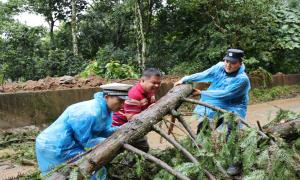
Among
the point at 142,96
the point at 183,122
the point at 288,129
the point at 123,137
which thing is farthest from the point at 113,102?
the point at 288,129

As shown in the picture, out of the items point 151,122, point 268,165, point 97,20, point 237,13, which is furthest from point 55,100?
point 97,20

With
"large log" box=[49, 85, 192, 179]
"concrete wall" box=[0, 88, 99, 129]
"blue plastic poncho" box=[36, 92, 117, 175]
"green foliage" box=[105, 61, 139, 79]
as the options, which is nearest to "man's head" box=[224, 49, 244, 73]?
"large log" box=[49, 85, 192, 179]

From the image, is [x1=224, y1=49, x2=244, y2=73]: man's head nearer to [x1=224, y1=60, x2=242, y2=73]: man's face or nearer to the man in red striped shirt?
[x1=224, y1=60, x2=242, y2=73]: man's face

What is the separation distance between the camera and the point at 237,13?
13.1 m

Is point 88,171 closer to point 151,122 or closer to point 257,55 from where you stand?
point 151,122

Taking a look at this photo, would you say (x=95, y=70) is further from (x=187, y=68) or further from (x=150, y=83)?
(x=150, y=83)

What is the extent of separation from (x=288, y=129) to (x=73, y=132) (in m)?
2.29

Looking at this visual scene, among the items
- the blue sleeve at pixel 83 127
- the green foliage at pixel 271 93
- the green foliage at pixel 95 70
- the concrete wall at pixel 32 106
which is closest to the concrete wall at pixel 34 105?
the concrete wall at pixel 32 106

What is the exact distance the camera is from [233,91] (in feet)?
15.7

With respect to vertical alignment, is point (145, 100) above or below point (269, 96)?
above

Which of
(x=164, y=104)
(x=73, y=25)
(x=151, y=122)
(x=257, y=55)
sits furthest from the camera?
(x=73, y=25)

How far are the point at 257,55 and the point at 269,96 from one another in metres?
1.58

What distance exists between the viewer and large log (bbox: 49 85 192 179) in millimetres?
3256

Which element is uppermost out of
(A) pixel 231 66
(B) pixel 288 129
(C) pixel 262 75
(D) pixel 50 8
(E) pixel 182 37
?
(D) pixel 50 8
